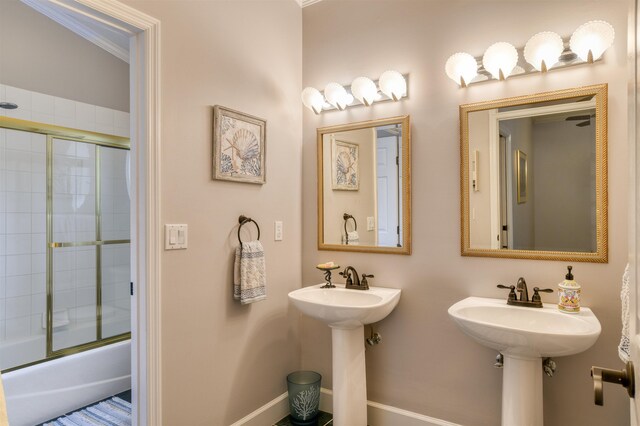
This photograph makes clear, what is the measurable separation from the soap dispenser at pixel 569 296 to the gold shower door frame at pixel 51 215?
2946 millimetres

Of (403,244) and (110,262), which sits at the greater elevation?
(403,244)

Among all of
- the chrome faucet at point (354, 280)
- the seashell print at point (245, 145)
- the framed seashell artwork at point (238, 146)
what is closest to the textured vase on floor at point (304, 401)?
the chrome faucet at point (354, 280)

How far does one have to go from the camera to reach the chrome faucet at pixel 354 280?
7.55 feet

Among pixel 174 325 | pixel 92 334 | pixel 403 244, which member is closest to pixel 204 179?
pixel 174 325

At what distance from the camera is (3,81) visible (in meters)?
2.49

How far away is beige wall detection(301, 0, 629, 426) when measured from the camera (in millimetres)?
1757

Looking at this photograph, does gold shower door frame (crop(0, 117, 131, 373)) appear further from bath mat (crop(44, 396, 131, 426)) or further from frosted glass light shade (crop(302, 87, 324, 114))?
frosted glass light shade (crop(302, 87, 324, 114))

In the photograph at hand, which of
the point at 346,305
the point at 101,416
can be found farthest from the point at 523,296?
the point at 101,416

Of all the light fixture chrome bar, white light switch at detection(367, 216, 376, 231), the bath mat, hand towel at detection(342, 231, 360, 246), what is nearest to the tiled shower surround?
the bath mat

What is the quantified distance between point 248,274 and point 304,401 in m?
0.87

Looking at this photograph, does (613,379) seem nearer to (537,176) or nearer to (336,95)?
(537,176)

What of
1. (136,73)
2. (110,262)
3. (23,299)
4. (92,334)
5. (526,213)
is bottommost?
(92,334)

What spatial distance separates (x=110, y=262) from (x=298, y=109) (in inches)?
73.9

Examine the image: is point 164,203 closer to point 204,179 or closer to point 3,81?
point 204,179
